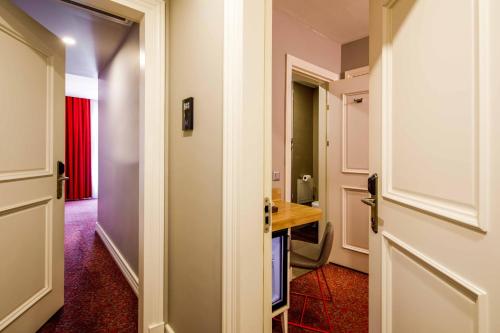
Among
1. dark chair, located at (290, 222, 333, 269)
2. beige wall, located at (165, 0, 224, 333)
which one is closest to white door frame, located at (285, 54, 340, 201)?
dark chair, located at (290, 222, 333, 269)

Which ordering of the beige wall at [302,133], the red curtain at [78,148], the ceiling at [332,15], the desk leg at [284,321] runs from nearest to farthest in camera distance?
the desk leg at [284,321]
the ceiling at [332,15]
the beige wall at [302,133]
the red curtain at [78,148]

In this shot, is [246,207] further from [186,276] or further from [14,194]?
[14,194]

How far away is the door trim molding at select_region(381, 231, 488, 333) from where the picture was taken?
0.51m

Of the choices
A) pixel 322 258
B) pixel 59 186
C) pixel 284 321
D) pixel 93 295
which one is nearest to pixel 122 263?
pixel 93 295

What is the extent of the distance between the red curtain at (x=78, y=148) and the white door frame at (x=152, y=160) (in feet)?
18.9

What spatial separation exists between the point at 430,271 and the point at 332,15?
2.45m

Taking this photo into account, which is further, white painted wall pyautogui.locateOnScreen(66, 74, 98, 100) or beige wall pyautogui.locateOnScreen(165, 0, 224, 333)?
white painted wall pyautogui.locateOnScreen(66, 74, 98, 100)

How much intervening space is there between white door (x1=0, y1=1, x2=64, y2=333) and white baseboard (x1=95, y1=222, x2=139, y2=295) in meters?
0.52

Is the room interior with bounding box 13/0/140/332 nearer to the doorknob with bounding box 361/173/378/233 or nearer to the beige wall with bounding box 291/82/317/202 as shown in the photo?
the doorknob with bounding box 361/173/378/233

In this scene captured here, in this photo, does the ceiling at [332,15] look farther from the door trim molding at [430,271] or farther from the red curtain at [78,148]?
the red curtain at [78,148]

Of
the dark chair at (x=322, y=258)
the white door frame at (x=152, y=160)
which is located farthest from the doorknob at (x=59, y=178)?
the dark chair at (x=322, y=258)

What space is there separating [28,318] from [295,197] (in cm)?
367

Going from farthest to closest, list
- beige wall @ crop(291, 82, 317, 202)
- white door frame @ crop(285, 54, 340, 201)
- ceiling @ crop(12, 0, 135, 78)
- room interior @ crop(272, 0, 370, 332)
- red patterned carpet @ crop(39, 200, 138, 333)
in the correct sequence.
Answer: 1. beige wall @ crop(291, 82, 317, 202)
2. white door frame @ crop(285, 54, 340, 201)
3. ceiling @ crop(12, 0, 135, 78)
4. room interior @ crop(272, 0, 370, 332)
5. red patterned carpet @ crop(39, 200, 138, 333)

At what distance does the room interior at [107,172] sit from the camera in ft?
6.46
